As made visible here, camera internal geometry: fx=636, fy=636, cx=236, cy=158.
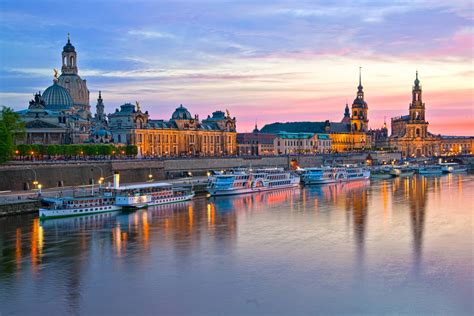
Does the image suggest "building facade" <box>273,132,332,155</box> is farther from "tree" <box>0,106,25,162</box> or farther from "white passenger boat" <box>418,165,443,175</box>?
"tree" <box>0,106,25,162</box>

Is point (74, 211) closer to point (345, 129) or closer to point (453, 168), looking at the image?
point (453, 168)

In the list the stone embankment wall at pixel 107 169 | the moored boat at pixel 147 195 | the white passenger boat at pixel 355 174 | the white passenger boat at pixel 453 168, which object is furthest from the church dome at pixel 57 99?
the white passenger boat at pixel 453 168

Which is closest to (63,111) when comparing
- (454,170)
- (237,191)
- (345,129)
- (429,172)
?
(237,191)

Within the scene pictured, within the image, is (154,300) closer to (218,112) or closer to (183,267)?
(183,267)

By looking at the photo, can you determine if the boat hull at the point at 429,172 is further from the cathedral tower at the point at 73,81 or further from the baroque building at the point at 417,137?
the cathedral tower at the point at 73,81

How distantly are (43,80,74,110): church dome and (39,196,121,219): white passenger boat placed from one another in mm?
43045

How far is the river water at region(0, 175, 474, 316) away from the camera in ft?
66.7

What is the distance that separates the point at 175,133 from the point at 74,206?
164 feet

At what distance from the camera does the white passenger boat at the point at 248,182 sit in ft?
174

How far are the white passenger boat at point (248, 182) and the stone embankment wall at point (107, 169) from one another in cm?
752

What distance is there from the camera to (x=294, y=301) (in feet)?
67.3

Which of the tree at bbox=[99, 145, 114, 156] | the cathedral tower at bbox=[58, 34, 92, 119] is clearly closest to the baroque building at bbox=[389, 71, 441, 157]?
the cathedral tower at bbox=[58, 34, 92, 119]

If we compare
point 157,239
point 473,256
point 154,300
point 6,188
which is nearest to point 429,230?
point 473,256

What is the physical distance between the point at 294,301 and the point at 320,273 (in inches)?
137
